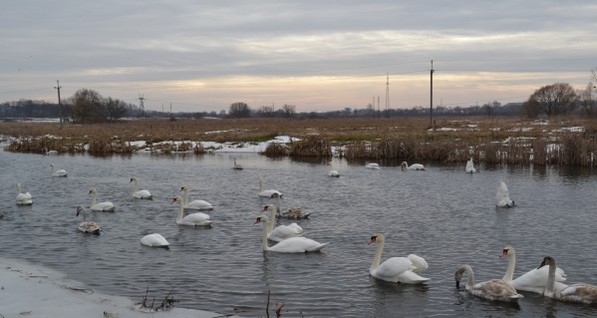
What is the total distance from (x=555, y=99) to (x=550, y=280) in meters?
95.6

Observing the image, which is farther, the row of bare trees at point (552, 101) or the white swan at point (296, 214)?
the row of bare trees at point (552, 101)

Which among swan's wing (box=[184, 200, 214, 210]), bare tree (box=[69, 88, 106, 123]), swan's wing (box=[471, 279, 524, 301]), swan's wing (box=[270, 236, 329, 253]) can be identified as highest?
bare tree (box=[69, 88, 106, 123])

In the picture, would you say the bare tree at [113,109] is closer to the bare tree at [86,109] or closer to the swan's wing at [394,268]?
the bare tree at [86,109]

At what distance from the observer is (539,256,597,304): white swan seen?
889cm

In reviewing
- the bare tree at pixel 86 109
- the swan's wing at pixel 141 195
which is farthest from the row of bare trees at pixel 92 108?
the swan's wing at pixel 141 195

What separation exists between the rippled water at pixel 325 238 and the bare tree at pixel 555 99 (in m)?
76.7

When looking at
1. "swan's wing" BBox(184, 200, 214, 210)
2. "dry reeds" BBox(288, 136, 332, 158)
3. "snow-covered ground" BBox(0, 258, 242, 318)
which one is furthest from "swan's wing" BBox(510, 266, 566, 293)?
Answer: "dry reeds" BBox(288, 136, 332, 158)

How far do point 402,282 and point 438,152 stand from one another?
22.3 m

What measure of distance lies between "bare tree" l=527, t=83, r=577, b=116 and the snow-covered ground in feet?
313

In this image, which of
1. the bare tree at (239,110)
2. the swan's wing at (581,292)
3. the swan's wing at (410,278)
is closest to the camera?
the swan's wing at (581,292)

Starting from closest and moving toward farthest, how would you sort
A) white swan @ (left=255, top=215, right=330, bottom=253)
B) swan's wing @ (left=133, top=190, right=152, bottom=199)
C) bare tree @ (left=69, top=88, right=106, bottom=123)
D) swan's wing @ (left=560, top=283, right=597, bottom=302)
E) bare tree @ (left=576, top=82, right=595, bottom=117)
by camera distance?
swan's wing @ (left=560, top=283, right=597, bottom=302)
white swan @ (left=255, top=215, right=330, bottom=253)
swan's wing @ (left=133, top=190, right=152, bottom=199)
bare tree @ (left=576, top=82, right=595, bottom=117)
bare tree @ (left=69, top=88, right=106, bottom=123)

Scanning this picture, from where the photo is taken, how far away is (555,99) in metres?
96.8

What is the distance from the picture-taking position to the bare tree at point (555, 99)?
3804 inches

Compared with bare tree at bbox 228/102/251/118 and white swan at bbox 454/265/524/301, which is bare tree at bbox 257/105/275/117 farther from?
white swan at bbox 454/265/524/301
